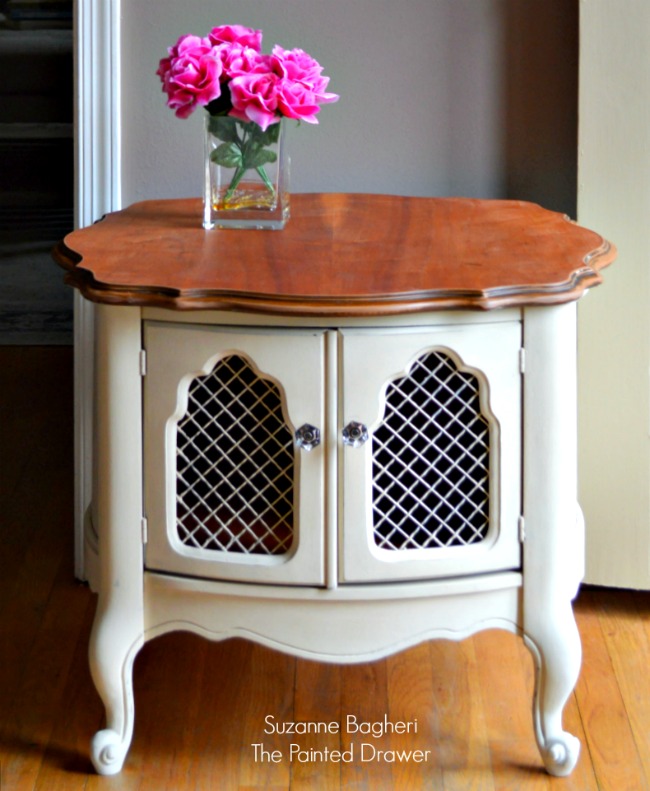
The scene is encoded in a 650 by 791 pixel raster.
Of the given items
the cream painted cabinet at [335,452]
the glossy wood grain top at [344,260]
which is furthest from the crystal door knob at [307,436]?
the glossy wood grain top at [344,260]

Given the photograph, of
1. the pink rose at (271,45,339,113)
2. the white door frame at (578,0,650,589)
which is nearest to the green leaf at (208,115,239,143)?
the pink rose at (271,45,339,113)

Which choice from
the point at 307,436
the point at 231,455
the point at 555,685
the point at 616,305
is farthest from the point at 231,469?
the point at 616,305

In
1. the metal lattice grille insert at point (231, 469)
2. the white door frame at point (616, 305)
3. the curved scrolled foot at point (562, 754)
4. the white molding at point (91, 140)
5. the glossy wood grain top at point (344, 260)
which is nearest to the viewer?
the glossy wood grain top at point (344, 260)

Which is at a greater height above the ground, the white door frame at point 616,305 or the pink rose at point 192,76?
the pink rose at point 192,76

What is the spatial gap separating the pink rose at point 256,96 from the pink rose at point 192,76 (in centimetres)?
3

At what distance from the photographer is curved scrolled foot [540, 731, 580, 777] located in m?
1.63

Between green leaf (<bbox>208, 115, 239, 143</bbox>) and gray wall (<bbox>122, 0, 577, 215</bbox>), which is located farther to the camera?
gray wall (<bbox>122, 0, 577, 215</bbox>)

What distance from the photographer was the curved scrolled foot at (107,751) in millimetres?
1643

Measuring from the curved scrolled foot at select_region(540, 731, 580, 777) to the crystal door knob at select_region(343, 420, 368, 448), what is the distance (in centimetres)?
52

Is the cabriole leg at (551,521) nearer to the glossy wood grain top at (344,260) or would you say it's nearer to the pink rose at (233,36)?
the glossy wood grain top at (344,260)

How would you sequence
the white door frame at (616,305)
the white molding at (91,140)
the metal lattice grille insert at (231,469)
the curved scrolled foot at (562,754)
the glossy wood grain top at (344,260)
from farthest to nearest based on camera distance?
the white molding at (91,140) < the white door frame at (616,305) < the curved scrolled foot at (562,754) < the metal lattice grille insert at (231,469) < the glossy wood grain top at (344,260)

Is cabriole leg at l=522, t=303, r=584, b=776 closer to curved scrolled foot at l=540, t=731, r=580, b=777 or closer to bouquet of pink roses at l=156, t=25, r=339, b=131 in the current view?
curved scrolled foot at l=540, t=731, r=580, b=777

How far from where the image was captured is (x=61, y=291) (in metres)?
4.12

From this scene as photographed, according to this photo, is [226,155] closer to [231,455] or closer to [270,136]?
[270,136]
